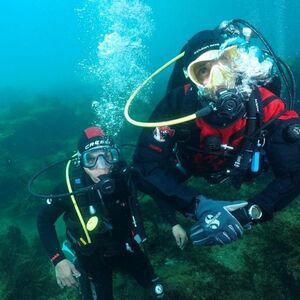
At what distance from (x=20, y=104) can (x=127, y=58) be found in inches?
521

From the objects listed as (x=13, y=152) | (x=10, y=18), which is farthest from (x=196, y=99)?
(x=10, y=18)

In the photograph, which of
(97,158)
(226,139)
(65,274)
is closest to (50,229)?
(65,274)

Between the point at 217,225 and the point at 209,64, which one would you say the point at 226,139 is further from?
the point at 217,225


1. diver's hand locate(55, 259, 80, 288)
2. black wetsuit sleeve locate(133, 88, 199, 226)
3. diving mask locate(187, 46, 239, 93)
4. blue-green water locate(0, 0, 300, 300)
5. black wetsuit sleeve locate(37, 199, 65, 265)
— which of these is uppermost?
diving mask locate(187, 46, 239, 93)

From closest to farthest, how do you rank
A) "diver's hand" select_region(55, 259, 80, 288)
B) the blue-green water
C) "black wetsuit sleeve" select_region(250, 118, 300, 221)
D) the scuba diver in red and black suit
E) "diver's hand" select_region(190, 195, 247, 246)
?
"diver's hand" select_region(190, 195, 247, 246) < the scuba diver in red and black suit < "black wetsuit sleeve" select_region(250, 118, 300, 221) < "diver's hand" select_region(55, 259, 80, 288) < the blue-green water

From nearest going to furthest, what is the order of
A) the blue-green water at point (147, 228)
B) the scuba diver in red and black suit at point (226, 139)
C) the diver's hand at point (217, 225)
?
the diver's hand at point (217, 225) < the scuba diver in red and black suit at point (226, 139) < the blue-green water at point (147, 228)

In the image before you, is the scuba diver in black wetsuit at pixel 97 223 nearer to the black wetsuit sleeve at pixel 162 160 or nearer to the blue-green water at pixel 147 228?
the black wetsuit sleeve at pixel 162 160

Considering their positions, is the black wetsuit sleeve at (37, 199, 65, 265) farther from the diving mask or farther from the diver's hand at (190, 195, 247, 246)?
the diving mask

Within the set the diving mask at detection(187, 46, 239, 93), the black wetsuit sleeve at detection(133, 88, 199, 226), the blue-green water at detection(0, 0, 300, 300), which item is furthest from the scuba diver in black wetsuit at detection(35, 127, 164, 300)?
the diving mask at detection(187, 46, 239, 93)

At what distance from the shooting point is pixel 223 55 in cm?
333

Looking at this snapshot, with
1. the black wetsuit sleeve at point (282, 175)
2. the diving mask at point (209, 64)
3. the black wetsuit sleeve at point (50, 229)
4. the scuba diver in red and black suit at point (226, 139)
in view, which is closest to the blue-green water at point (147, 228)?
the black wetsuit sleeve at point (50, 229)

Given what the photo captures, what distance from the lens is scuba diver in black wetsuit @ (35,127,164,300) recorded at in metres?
3.94

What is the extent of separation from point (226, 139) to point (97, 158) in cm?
168

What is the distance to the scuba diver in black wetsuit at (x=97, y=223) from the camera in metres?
3.94
